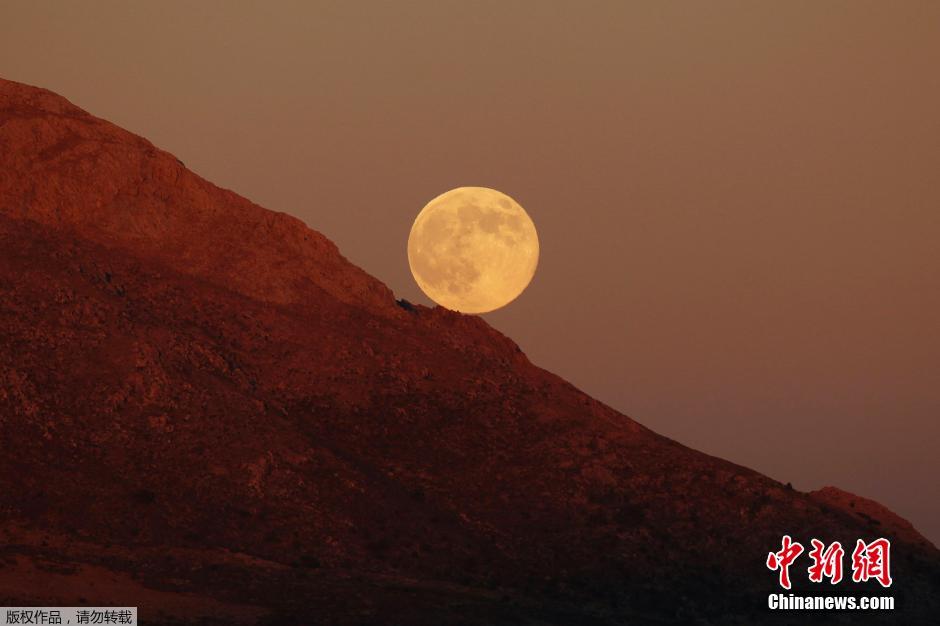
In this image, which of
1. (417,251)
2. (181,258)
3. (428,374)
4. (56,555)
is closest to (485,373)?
(428,374)

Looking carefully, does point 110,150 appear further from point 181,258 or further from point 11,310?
point 11,310

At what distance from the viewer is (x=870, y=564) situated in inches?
2830

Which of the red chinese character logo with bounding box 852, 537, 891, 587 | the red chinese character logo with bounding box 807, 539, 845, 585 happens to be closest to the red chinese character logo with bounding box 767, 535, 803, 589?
the red chinese character logo with bounding box 807, 539, 845, 585

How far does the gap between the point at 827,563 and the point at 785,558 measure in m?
2.20

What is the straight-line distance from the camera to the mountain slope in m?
60.9

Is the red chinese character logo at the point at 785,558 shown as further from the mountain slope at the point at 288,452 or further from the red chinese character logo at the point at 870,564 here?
the red chinese character logo at the point at 870,564

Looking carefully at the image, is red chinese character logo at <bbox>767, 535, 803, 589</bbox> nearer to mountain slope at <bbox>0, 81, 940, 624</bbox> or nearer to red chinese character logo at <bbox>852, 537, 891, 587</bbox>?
mountain slope at <bbox>0, 81, 940, 624</bbox>

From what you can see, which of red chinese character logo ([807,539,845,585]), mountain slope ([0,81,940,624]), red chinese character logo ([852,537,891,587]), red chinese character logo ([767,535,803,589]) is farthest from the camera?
red chinese character logo ([852,537,891,587])

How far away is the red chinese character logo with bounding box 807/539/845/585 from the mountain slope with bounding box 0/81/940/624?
78cm

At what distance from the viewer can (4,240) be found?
246ft

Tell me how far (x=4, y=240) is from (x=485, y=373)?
25919 millimetres

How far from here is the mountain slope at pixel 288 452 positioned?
2399 inches

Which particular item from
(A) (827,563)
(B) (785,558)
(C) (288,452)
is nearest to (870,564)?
(A) (827,563)

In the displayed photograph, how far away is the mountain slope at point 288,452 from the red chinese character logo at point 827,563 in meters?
0.78
